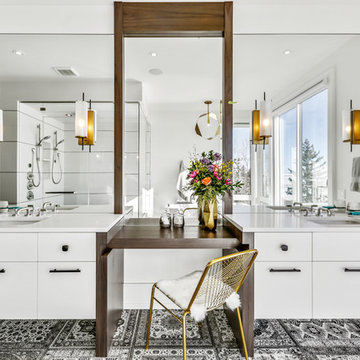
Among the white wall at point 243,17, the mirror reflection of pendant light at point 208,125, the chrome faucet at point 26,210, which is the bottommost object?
the chrome faucet at point 26,210

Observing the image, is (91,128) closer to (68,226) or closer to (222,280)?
(68,226)

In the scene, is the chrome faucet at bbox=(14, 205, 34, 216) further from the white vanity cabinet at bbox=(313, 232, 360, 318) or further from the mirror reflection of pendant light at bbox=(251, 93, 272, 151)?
the white vanity cabinet at bbox=(313, 232, 360, 318)

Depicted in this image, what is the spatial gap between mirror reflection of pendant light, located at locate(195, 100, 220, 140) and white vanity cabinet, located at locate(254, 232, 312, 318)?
886 mm

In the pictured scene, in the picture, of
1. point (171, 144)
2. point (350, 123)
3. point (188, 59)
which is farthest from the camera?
point (188, 59)

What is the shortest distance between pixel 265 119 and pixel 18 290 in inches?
86.4

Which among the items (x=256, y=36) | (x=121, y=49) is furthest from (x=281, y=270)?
(x=121, y=49)

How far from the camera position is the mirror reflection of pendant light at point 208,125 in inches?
79.8

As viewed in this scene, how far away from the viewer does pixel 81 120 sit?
2.17 m

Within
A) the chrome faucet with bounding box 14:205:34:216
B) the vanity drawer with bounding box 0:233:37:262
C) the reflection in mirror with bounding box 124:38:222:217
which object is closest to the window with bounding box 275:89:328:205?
the reflection in mirror with bounding box 124:38:222:217

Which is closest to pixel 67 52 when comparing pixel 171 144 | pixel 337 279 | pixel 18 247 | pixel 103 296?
pixel 171 144

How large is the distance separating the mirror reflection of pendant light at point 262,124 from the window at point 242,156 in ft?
0.19

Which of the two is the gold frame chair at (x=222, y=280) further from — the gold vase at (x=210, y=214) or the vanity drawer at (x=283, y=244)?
the gold vase at (x=210, y=214)

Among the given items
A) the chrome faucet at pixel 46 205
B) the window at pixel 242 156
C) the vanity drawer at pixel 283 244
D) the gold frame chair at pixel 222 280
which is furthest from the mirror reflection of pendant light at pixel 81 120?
the vanity drawer at pixel 283 244

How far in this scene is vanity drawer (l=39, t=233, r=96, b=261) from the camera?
5.19 ft
